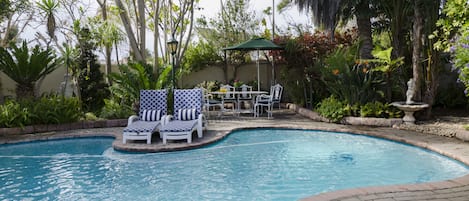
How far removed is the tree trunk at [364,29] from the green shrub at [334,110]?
6.72 ft

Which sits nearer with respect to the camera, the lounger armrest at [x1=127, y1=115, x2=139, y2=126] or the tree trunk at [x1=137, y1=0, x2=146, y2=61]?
the lounger armrest at [x1=127, y1=115, x2=139, y2=126]

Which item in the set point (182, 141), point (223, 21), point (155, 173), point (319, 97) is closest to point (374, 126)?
point (319, 97)

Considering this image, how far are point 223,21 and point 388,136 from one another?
37.4ft

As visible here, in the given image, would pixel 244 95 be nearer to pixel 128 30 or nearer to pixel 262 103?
pixel 262 103

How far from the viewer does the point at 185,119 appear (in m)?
8.33

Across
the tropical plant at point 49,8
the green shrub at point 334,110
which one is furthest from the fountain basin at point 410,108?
the tropical plant at point 49,8

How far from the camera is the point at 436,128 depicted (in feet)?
26.1

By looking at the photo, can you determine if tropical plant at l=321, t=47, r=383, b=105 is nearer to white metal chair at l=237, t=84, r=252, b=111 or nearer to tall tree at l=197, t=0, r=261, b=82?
white metal chair at l=237, t=84, r=252, b=111

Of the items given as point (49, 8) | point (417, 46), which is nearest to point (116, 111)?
point (49, 8)

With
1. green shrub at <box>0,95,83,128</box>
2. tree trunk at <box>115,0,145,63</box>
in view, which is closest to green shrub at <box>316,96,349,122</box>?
tree trunk at <box>115,0,145,63</box>

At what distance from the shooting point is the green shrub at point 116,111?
33.4ft

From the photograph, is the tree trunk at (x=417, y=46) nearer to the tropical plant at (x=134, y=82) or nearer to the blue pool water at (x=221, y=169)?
the blue pool water at (x=221, y=169)

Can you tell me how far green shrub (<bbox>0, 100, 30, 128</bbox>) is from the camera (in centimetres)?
884

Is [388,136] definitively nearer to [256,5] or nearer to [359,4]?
[359,4]
